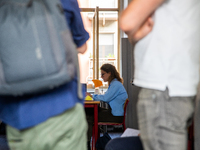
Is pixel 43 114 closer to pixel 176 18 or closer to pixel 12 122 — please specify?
pixel 12 122

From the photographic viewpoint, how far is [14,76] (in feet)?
1.82

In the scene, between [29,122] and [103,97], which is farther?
[103,97]

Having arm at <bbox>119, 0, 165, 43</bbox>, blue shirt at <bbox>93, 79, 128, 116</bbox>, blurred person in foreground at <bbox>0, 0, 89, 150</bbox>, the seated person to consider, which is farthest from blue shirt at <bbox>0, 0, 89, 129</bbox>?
blue shirt at <bbox>93, 79, 128, 116</bbox>

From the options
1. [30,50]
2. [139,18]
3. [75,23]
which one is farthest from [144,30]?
[30,50]

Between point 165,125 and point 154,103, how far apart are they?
0.07 m

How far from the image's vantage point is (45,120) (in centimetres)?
60

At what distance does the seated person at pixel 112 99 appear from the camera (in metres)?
3.48

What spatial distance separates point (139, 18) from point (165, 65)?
17 centimetres

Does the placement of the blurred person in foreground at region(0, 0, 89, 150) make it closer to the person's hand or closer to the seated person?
the person's hand

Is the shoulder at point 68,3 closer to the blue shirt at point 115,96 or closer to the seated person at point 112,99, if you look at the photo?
the seated person at point 112,99

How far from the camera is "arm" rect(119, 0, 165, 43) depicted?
0.65m

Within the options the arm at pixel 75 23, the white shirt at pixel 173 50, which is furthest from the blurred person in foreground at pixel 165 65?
the arm at pixel 75 23

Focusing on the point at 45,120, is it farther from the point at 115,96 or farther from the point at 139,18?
the point at 115,96

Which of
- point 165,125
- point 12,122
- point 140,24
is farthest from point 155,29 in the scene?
point 12,122
